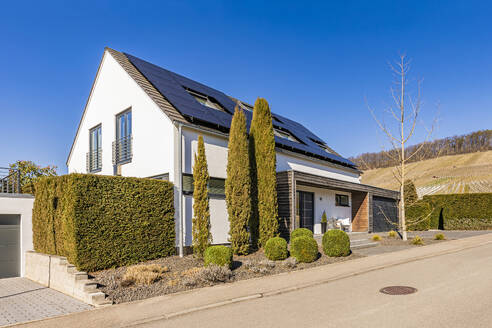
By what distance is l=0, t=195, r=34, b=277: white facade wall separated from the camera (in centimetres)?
1094

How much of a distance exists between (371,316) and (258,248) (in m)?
7.15

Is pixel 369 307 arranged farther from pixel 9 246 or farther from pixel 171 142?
pixel 9 246

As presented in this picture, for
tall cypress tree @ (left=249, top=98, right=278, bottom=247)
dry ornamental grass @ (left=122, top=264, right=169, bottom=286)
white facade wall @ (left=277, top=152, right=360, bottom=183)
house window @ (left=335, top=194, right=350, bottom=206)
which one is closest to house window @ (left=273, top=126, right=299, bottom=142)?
white facade wall @ (left=277, top=152, right=360, bottom=183)

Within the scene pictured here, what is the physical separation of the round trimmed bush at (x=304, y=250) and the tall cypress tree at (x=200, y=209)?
2.69 metres

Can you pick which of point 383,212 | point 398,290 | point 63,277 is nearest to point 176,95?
point 63,277

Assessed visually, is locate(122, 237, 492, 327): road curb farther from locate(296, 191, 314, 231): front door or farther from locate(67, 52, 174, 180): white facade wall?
locate(296, 191, 314, 231): front door

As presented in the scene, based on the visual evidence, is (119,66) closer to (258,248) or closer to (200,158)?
(200,158)

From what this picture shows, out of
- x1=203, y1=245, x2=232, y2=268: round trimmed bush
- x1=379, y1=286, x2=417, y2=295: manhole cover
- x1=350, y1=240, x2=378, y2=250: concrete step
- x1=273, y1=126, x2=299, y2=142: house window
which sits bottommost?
x1=350, y1=240, x2=378, y2=250: concrete step

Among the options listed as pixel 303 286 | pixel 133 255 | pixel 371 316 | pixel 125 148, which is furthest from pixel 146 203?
pixel 371 316

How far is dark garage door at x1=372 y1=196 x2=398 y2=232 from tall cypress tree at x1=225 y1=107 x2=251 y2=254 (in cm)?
1163

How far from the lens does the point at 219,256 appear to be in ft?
29.0

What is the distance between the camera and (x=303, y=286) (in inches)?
296

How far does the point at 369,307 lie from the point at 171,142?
806 centimetres

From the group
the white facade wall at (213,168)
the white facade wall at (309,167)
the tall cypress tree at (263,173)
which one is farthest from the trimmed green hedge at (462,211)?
the white facade wall at (213,168)
